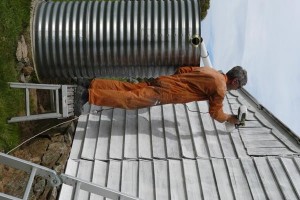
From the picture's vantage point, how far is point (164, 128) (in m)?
6.63

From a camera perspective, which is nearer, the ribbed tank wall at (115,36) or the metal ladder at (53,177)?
the metal ladder at (53,177)

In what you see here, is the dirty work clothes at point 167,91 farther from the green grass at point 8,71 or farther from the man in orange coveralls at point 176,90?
the green grass at point 8,71

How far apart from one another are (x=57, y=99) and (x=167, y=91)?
1612 mm

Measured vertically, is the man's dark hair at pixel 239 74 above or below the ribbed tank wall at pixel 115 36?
below

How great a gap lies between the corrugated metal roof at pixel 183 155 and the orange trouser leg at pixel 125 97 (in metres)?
0.70

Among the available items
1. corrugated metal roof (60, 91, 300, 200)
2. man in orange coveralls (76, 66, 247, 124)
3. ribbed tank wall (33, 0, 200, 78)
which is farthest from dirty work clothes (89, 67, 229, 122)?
ribbed tank wall (33, 0, 200, 78)

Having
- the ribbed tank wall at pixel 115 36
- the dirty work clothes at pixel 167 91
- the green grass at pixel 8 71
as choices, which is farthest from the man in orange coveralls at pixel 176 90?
the green grass at pixel 8 71

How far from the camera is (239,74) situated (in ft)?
19.4

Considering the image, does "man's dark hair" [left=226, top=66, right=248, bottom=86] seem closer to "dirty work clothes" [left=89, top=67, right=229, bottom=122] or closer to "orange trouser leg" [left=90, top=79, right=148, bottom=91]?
"dirty work clothes" [left=89, top=67, right=229, bottom=122]

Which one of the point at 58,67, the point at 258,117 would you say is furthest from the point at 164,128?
the point at 58,67

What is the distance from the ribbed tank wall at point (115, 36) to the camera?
695 cm

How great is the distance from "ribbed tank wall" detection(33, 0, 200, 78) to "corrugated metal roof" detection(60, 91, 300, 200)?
35.2 inches

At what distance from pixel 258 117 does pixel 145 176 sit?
232cm

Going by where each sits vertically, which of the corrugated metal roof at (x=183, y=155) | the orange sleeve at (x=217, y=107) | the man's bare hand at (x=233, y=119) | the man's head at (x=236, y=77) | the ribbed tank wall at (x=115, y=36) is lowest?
the corrugated metal roof at (x=183, y=155)
